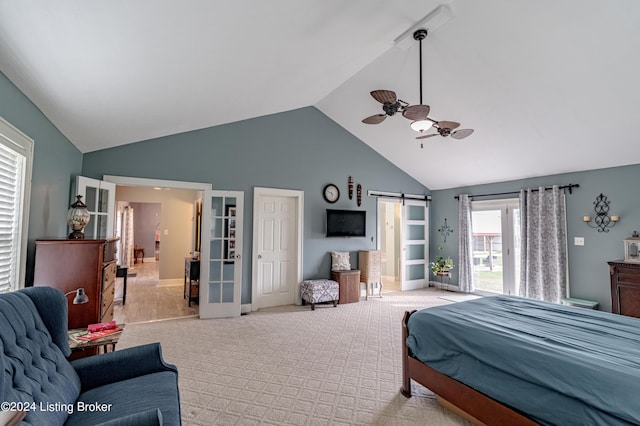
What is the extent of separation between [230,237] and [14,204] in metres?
2.75

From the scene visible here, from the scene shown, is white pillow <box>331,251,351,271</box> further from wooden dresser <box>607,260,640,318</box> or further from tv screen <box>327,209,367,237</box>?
wooden dresser <box>607,260,640,318</box>

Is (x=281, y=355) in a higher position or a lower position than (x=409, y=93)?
lower

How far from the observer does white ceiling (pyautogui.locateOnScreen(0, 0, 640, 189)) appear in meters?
1.95

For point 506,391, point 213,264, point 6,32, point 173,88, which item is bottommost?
point 506,391

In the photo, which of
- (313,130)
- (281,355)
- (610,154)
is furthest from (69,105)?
(610,154)

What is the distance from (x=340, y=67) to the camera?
3.94m

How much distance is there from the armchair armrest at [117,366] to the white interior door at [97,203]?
2.54 meters

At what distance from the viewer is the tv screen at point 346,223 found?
5.84 meters

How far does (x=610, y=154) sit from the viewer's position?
14.5ft

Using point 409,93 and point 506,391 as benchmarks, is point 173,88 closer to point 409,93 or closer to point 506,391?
point 409,93

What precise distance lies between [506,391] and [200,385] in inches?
94.5

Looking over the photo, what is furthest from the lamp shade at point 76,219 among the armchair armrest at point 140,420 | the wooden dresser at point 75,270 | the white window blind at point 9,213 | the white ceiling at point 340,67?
the armchair armrest at point 140,420

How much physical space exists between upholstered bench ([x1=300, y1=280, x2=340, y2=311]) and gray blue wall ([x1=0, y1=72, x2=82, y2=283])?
347 cm

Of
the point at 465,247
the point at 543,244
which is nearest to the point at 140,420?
the point at 543,244
